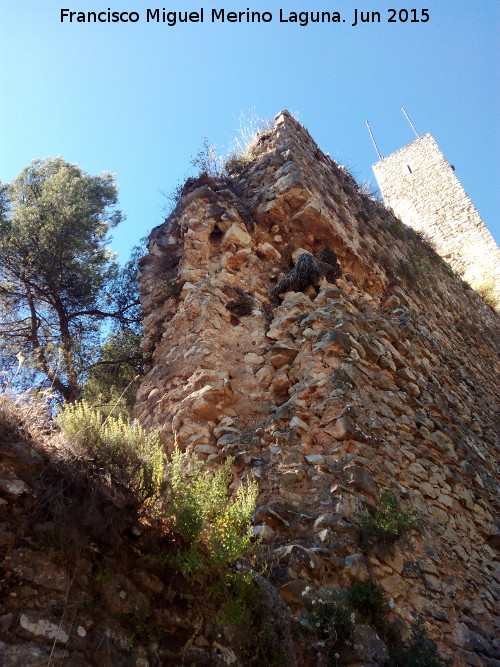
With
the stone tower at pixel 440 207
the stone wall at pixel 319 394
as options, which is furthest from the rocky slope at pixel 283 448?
the stone tower at pixel 440 207

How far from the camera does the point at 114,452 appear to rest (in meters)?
2.93

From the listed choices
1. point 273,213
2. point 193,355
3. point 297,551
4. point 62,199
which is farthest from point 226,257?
point 62,199

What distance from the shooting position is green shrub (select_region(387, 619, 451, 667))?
2.83 metres

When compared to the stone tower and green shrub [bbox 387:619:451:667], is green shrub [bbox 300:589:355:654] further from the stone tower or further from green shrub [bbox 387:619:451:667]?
the stone tower

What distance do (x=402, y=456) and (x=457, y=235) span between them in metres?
15.3

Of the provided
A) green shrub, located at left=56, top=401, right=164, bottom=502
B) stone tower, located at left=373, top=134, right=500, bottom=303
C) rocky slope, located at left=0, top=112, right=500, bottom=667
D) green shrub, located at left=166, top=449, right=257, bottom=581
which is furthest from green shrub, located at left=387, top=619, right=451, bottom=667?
stone tower, located at left=373, top=134, right=500, bottom=303

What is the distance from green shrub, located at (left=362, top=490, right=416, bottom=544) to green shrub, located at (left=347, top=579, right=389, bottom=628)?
42cm

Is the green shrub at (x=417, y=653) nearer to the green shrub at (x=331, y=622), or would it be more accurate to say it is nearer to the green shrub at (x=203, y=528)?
the green shrub at (x=331, y=622)

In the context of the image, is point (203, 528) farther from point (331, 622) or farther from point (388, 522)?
point (388, 522)

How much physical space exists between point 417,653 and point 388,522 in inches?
32.6

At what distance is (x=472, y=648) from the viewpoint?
→ 11.1 ft

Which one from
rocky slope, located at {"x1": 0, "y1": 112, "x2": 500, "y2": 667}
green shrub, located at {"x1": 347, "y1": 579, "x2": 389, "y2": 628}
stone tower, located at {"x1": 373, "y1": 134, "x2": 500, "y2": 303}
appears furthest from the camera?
stone tower, located at {"x1": 373, "y1": 134, "x2": 500, "y2": 303}

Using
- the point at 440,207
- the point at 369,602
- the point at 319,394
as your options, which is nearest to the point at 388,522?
the point at 369,602

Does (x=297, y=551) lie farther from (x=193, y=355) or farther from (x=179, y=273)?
(x=179, y=273)
